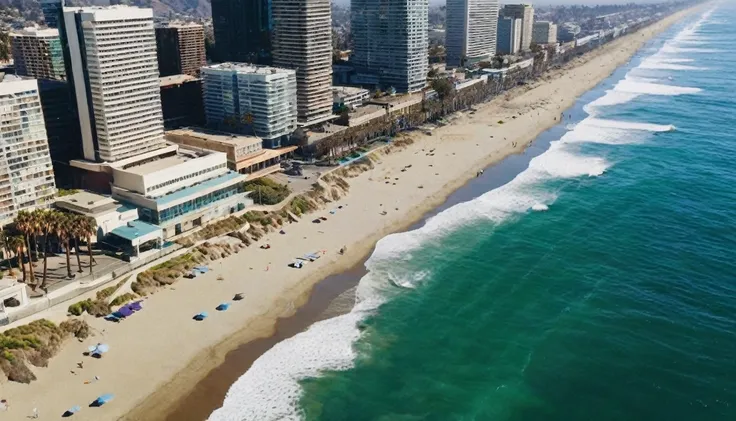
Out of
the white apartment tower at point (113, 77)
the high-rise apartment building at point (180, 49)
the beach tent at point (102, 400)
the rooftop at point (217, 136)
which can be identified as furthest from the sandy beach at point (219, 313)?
the high-rise apartment building at point (180, 49)

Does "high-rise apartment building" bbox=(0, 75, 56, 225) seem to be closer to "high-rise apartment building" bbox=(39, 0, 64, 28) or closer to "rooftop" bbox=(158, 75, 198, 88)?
"high-rise apartment building" bbox=(39, 0, 64, 28)

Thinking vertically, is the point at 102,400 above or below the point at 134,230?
below

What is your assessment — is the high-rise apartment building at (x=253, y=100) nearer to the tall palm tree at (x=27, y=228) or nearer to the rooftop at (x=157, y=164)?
the rooftop at (x=157, y=164)


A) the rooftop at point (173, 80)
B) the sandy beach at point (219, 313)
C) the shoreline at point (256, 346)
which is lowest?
the shoreline at point (256, 346)

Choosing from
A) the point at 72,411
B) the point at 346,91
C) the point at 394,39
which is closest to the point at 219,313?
the point at 72,411

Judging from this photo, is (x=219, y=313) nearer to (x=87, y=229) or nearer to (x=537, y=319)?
(x=87, y=229)

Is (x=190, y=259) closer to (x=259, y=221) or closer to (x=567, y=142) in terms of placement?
(x=259, y=221)

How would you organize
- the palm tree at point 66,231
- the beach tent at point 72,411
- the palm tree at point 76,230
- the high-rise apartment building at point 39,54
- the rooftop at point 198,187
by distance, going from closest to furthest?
the beach tent at point 72,411
the palm tree at point 66,231
the palm tree at point 76,230
the rooftop at point 198,187
the high-rise apartment building at point 39,54
